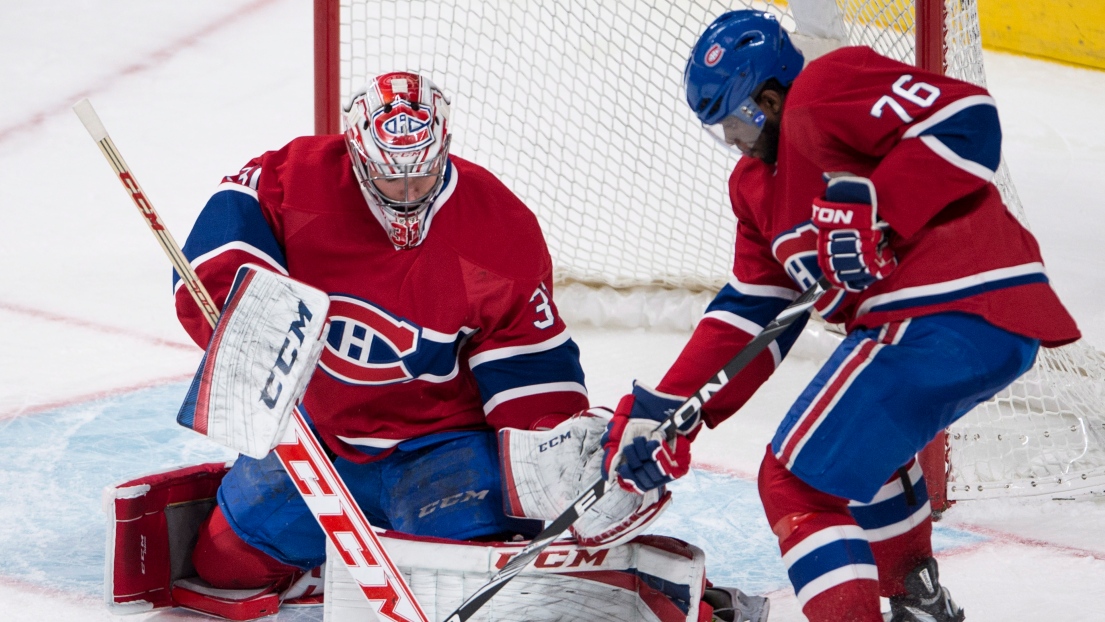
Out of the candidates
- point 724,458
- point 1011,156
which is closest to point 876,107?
point 724,458

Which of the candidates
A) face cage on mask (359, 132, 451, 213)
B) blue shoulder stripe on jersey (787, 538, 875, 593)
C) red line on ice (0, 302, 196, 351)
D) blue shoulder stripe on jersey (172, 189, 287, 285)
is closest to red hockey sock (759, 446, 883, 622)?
blue shoulder stripe on jersey (787, 538, 875, 593)

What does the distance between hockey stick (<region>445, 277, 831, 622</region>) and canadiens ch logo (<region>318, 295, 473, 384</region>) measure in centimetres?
42

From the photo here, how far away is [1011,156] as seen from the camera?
5266mm

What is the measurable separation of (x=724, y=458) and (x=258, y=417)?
4.97ft

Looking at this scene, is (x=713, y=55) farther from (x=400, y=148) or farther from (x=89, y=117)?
(x=89, y=117)

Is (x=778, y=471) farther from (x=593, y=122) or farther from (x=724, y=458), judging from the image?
(x=593, y=122)

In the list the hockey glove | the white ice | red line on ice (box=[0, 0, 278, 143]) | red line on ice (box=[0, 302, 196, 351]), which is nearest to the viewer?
the hockey glove

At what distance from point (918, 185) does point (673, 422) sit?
51 cm

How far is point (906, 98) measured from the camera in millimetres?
1882

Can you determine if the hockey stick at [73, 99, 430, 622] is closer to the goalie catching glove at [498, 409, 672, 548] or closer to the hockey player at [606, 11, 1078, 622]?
the goalie catching glove at [498, 409, 672, 548]

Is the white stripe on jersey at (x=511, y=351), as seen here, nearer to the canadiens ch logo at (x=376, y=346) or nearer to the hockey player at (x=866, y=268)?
the canadiens ch logo at (x=376, y=346)

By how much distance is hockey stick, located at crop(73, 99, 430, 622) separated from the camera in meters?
2.06

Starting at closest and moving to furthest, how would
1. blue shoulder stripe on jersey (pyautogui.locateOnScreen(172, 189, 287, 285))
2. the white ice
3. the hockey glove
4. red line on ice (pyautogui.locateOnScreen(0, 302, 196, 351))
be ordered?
the hockey glove < blue shoulder stripe on jersey (pyautogui.locateOnScreen(172, 189, 287, 285)) < the white ice < red line on ice (pyautogui.locateOnScreen(0, 302, 196, 351))

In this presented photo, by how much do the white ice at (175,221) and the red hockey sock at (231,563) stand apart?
10 cm
